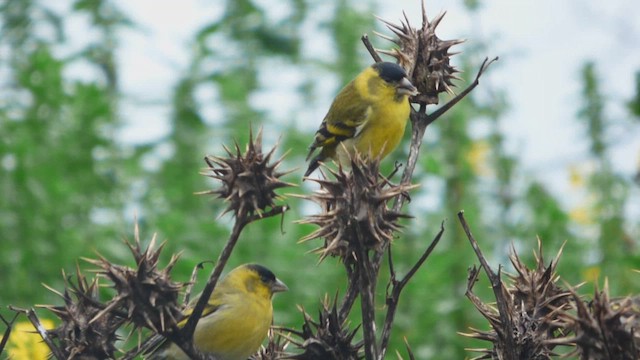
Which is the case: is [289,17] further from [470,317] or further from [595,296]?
[595,296]

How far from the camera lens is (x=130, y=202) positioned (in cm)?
1046

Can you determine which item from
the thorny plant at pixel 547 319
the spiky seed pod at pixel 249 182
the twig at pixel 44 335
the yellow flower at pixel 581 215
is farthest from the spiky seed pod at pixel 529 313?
the yellow flower at pixel 581 215

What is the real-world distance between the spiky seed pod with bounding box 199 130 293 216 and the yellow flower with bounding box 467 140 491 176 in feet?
23.2

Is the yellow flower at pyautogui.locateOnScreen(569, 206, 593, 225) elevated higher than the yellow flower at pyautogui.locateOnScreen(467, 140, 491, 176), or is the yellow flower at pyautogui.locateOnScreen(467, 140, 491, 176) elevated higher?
the yellow flower at pyautogui.locateOnScreen(467, 140, 491, 176)

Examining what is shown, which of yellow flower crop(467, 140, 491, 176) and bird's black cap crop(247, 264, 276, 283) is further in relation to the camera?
yellow flower crop(467, 140, 491, 176)

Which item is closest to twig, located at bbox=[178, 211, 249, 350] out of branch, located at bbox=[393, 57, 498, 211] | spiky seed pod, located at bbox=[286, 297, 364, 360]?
spiky seed pod, located at bbox=[286, 297, 364, 360]

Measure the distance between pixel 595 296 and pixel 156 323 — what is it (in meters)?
1.32

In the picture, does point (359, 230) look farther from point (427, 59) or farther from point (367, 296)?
point (427, 59)

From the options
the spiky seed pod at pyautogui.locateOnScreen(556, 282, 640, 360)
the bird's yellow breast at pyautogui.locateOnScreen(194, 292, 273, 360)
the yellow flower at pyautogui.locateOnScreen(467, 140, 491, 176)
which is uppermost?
the yellow flower at pyautogui.locateOnScreen(467, 140, 491, 176)

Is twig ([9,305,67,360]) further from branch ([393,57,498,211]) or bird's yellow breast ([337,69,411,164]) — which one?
bird's yellow breast ([337,69,411,164])

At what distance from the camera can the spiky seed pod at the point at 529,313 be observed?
3.75 m

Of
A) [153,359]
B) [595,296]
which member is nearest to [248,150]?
[595,296]

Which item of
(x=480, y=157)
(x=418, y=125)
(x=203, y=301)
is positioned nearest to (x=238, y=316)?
(x=418, y=125)

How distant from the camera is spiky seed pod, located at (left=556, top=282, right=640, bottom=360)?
126 inches
